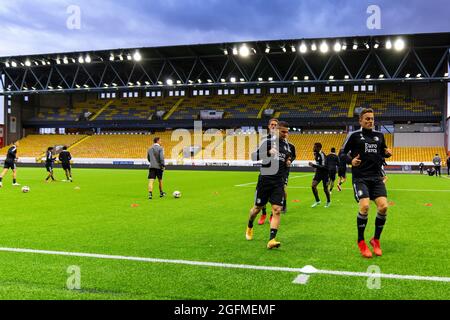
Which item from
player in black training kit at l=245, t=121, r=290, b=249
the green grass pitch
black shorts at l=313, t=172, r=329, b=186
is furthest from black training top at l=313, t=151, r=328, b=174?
player in black training kit at l=245, t=121, r=290, b=249

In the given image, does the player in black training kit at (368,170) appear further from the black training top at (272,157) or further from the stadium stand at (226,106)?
the stadium stand at (226,106)

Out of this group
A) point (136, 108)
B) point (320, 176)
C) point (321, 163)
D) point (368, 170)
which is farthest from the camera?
point (136, 108)

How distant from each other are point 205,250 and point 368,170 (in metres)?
2.79

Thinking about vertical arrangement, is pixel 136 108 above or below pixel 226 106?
above

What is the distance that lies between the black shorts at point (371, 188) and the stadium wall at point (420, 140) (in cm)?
4217

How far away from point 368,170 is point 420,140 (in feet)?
142

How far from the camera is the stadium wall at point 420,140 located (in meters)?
43.8

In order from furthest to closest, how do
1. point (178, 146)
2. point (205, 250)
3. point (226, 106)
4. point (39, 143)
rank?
1. point (39, 143)
2. point (226, 106)
3. point (178, 146)
4. point (205, 250)

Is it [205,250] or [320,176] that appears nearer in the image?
[205,250]

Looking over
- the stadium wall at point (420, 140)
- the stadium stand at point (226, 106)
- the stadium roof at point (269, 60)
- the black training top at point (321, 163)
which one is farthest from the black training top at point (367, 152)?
the stadium stand at point (226, 106)

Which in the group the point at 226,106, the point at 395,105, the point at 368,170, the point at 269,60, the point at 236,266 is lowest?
the point at 236,266

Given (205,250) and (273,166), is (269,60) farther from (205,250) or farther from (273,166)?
(205,250)

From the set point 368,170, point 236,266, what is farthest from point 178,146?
point 236,266

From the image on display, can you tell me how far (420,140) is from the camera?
4447 cm
